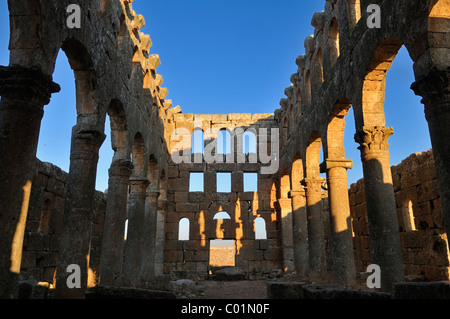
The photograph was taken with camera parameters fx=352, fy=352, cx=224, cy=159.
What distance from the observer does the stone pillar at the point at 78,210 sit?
6863mm

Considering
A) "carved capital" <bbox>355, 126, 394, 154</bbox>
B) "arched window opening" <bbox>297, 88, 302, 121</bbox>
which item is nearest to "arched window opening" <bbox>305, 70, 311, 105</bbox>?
"arched window opening" <bbox>297, 88, 302, 121</bbox>

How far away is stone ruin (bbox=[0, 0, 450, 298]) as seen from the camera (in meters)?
5.16

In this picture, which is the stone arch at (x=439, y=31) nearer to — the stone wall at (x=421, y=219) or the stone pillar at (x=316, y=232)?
the stone wall at (x=421, y=219)

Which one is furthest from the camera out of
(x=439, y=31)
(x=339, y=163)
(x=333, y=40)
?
(x=333, y=40)

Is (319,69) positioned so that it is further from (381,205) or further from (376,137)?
(381,205)

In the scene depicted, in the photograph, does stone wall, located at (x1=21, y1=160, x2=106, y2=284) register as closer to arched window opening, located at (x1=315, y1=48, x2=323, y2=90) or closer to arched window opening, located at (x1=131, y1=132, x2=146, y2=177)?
Result: arched window opening, located at (x1=131, y1=132, x2=146, y2=177)

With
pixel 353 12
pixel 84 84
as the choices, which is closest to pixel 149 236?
pixel 84 84

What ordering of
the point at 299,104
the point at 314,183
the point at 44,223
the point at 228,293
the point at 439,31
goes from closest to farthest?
the point at 439,31 < the point at 44,223 < the point at 228,293 < the point at 314,183 < the point at 299,104

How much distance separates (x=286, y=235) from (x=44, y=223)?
435 inches

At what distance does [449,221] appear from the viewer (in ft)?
16.2

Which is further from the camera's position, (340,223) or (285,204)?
(285,204)

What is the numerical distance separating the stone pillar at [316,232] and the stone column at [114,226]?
20.6 ft

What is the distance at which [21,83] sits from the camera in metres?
4.94

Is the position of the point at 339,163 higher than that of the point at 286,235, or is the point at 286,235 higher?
the point at 339,163
